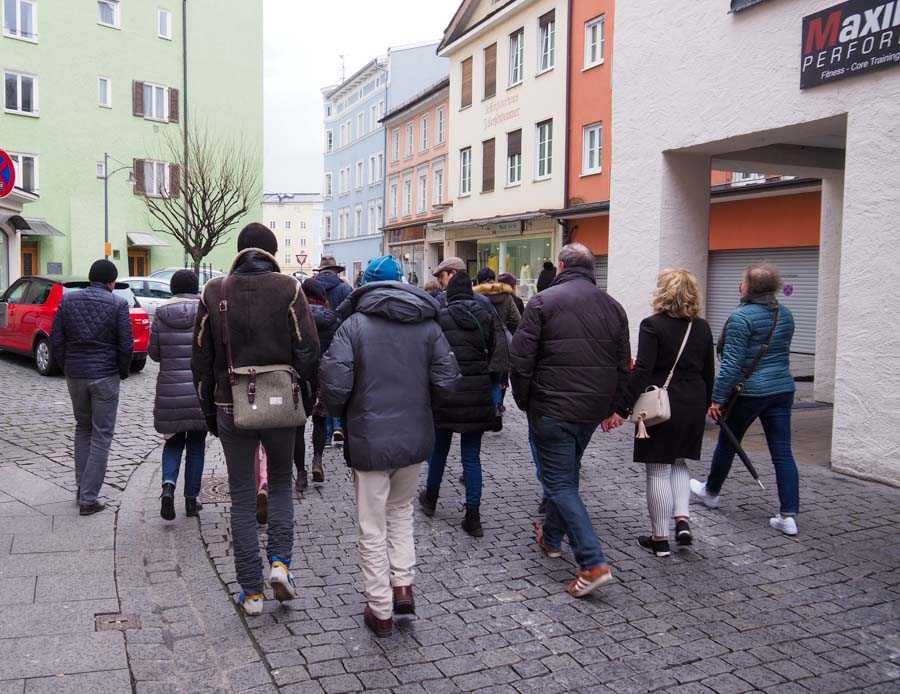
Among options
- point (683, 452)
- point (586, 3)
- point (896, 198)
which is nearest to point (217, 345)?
point (683, 452)

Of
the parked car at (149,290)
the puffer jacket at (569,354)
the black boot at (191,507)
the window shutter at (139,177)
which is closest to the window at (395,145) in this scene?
the window shutter at (139,177)

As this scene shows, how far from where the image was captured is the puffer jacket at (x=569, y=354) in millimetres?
4934

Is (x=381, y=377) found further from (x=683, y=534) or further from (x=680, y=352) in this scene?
(x=683, y=534)

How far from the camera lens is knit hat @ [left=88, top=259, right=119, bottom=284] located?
6156 mm

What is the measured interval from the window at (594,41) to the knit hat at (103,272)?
70.3ft

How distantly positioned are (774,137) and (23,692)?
832cm

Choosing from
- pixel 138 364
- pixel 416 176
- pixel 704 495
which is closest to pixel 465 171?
pixel 416 176

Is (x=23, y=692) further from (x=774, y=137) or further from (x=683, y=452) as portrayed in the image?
(x=774, y=137)

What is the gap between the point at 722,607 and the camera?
4695mm

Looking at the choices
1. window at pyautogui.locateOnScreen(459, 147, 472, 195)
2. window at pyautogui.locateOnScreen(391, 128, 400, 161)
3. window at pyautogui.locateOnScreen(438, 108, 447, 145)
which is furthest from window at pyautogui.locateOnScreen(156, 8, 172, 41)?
window at pyautogui.locateOnScreen(459, 147, 472, 195)

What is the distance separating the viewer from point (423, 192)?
4138 centimetres

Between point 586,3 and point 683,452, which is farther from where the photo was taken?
point 586,3

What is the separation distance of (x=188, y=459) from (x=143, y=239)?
34.6 metres

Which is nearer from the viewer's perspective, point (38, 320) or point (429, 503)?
point (429, 503)
